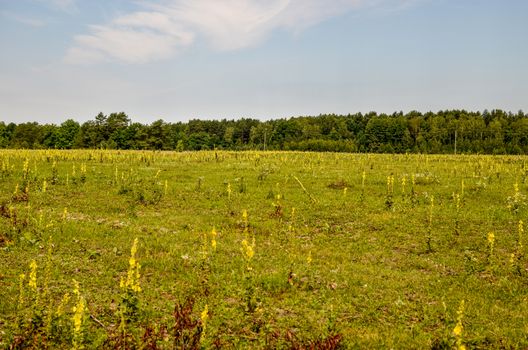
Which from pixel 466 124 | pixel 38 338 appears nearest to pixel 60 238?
pixel 38 338

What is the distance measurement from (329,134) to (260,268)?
132769mm

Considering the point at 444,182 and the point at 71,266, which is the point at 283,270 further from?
the point at 444,182

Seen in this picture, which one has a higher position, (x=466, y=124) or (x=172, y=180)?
(x=466, y=124)

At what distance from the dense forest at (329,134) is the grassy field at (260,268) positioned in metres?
68.8

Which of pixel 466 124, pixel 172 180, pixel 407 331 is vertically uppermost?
pixel 466 124

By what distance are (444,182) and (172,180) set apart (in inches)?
704

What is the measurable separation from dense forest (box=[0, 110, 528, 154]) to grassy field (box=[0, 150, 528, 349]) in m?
68.8

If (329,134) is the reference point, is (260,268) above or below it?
below

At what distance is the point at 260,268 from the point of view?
11414 mm

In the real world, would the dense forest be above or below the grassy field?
above

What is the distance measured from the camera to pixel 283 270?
1116cm

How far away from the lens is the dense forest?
104 metres

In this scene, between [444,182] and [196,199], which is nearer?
[196,199]

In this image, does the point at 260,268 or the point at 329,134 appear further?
the point at 329,134
